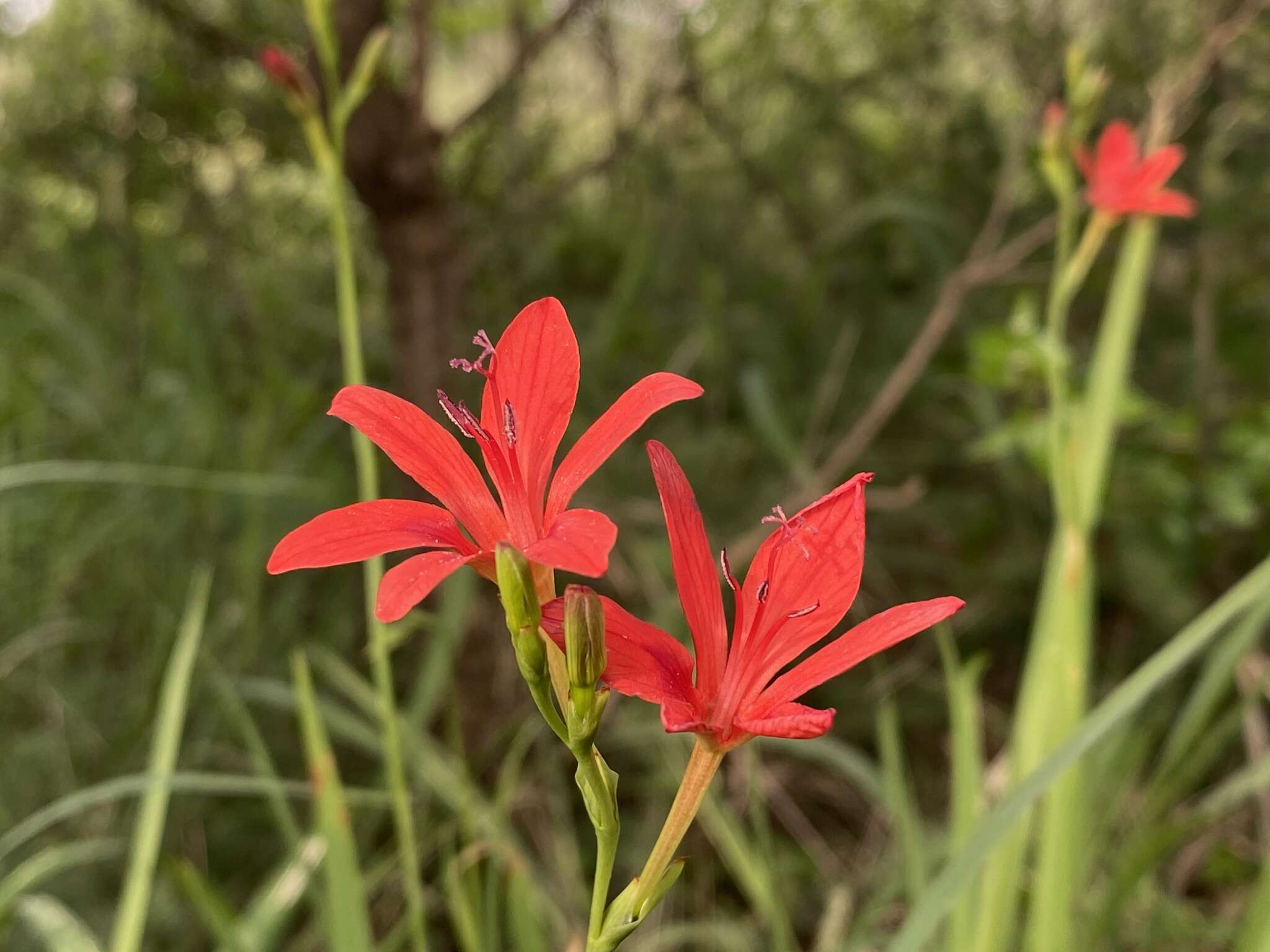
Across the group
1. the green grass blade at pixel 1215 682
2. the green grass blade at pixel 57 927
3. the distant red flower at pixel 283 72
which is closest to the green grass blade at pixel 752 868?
the green grass blade at pixel 1215 682

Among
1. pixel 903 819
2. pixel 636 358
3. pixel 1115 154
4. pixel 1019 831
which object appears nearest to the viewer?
pixel 1019 831

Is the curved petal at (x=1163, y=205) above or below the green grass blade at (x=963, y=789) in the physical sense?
above

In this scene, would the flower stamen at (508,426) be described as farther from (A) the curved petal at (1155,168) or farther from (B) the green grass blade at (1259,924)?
(A) the curved petal at (1155,168)

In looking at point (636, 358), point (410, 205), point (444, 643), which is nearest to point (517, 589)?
point (444, 643)

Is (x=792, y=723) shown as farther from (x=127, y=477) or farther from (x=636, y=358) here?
(x=636, y=358)

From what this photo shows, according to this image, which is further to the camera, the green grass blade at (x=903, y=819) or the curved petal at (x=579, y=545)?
the green grass blade at (x=903, y=819)

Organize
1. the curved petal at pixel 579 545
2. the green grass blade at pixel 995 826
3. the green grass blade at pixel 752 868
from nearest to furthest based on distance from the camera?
the curved petal at pixel 579 545 → the green grass blade at pixel 995 826 → the green grass blade at pixel 752 868

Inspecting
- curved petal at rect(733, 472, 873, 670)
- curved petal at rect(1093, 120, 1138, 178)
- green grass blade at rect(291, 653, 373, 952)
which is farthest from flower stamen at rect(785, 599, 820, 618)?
curved petal at rect(1093, 120, 1138, 178)
